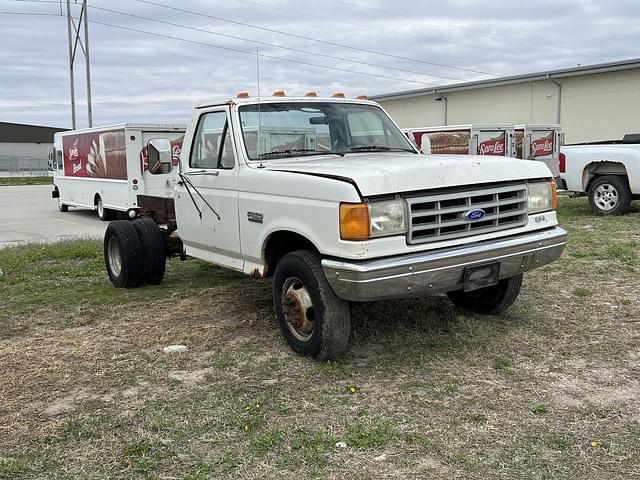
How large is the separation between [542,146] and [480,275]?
17280 mm

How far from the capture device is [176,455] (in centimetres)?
369

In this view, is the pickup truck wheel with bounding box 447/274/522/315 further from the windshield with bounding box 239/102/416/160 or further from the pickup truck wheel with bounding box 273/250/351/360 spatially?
the pickup truck wheel with bounding box 273/250/351/360

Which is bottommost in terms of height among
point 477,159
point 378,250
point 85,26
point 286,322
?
point 286,322

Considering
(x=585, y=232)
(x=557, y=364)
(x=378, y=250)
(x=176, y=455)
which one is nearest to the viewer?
(x=176, y=455)

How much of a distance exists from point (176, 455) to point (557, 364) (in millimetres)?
2838

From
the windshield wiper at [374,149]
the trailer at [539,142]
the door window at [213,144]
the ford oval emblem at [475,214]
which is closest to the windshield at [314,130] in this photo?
the windshield wiper at [374,149]

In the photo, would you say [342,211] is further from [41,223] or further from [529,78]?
[529,78]

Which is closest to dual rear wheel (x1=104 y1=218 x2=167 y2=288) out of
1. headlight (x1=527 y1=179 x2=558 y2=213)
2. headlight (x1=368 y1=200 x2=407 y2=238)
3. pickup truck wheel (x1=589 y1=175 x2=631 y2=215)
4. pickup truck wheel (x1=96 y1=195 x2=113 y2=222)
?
headlight (x1=368 y1=200 x2=407 y2=238)

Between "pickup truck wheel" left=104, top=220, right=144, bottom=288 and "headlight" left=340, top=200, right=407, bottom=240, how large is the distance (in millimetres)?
3773

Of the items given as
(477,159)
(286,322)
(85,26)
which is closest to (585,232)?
(477,159)

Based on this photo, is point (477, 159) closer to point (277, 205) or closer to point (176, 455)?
point (277, 205)

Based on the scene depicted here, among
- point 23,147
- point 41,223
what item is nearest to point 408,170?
point 41,223

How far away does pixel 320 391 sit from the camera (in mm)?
4520

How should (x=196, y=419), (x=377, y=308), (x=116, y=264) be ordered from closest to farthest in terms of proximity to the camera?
1. (x=196, y=419)
2. (x=377, y=308)
3. (x=116, y=264)
